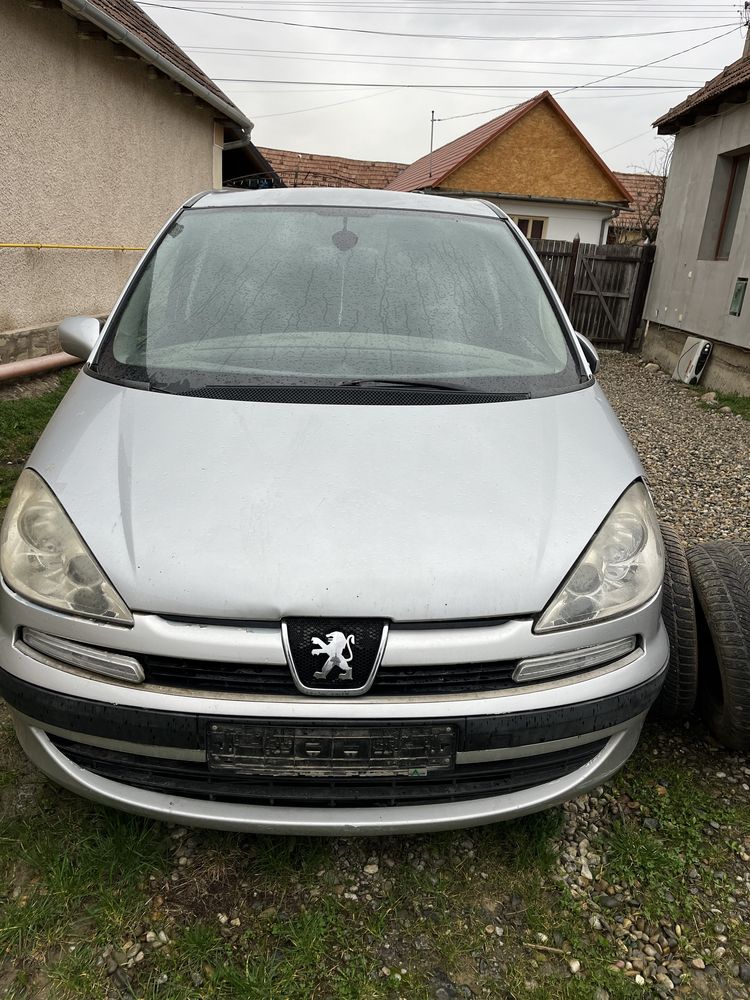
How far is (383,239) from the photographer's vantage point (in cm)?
274

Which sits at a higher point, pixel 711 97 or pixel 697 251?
pixel 711 97

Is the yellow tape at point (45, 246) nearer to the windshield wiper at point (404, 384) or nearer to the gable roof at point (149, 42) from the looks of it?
the gable roof at point (149, 42)

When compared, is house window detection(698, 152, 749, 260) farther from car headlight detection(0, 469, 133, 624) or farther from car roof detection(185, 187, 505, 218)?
car headlight detection(0, 469, 133, 624)

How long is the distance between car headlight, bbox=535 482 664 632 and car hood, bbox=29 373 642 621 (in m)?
0.04

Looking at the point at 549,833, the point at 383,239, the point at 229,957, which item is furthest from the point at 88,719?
the point at 383,239

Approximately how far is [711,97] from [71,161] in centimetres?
823

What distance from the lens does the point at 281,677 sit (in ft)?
4.99

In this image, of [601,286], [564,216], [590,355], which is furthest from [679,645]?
[564,216]

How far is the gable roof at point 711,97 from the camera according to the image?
29.7ft

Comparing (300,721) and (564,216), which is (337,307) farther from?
(564,216)

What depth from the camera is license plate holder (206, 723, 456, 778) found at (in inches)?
59.4

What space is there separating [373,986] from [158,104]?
1032 centimetres

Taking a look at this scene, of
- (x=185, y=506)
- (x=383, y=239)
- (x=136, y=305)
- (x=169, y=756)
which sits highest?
(x=383, y=239)

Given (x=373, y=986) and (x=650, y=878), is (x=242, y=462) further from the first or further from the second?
(x=650, y=878)
